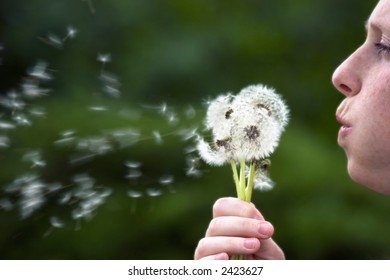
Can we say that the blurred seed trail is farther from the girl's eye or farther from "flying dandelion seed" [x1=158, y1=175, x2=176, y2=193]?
the girl's eye

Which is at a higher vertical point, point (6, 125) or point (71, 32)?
point (71, 32)

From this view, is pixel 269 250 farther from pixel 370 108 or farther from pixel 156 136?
pixel 156 136

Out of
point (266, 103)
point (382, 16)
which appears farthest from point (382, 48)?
point (266, 103)

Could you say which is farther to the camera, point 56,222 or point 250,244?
point 56,222

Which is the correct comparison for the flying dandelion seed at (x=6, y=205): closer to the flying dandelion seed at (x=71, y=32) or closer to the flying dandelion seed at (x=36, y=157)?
the flying dandelion seed at (x=36, y=157)

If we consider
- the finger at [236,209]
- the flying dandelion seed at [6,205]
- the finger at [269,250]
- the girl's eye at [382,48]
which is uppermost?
the flying dandelion seed at [6,205]

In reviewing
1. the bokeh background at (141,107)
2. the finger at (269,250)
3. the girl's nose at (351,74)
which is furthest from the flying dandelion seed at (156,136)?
the girl's nose at (351,74)

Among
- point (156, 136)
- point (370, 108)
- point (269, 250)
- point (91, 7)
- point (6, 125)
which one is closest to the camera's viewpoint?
point (370, 108)
